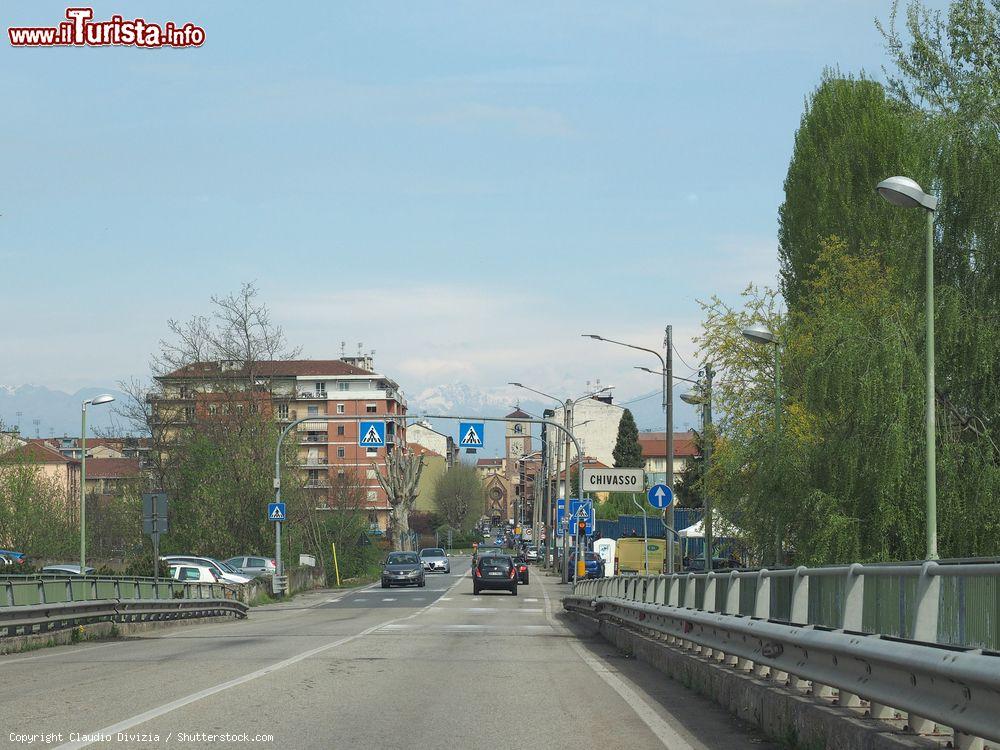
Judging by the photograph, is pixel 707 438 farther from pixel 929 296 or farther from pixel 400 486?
pixel 400 486

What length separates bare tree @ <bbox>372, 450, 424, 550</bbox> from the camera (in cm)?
9481

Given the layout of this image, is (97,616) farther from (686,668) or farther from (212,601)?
(686,668)

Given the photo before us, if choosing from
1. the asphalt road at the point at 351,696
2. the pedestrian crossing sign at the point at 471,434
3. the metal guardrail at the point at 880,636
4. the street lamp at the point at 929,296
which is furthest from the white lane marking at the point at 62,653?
the pedestrian crossing sign at the point at 471,434

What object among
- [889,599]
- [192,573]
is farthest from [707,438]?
[889,599]

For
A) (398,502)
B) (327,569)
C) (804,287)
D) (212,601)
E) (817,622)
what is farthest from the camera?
(398,502)

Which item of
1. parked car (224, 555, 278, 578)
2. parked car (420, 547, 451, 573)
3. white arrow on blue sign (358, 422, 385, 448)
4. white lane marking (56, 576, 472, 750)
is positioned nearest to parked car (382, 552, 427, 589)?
parked car (224, 555, 278, 578)

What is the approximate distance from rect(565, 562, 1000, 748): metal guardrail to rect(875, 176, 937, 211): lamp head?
9.08 meters

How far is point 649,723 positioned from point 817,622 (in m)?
1.72

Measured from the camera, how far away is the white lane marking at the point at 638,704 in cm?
941

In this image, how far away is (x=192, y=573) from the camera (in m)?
41.4

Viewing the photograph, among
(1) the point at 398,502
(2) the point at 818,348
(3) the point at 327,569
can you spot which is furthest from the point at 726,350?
(1) the point at 398,502

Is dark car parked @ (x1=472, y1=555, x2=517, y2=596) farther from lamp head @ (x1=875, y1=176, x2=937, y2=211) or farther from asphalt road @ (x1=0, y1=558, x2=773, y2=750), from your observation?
lamp head @ (x1=875, y1=176, x2=937, y2=211)

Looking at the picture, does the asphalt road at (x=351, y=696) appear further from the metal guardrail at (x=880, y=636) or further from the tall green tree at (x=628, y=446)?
the tall green tree at (x=628, y=446)

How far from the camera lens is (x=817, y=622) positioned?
980 centimetres
